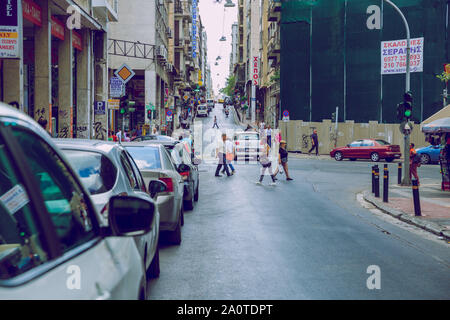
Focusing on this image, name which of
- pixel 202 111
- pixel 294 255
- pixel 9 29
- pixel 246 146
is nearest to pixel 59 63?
pixel 9 29

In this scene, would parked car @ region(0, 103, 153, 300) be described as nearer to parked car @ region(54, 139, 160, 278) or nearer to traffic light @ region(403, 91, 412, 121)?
parked car @ region(54, 139, 160, 278)

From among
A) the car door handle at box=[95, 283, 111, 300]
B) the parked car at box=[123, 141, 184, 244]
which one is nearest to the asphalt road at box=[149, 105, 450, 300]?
the parked car at box=[123, 141, 184, 244]

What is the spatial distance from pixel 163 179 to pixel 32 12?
41.0 feet

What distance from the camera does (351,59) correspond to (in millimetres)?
45281

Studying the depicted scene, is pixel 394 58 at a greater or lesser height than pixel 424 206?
greater

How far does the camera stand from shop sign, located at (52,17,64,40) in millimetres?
22422

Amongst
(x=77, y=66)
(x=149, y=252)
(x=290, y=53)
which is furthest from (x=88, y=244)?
(x=290, y=53)

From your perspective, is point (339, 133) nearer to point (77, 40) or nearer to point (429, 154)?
point (429, 154)

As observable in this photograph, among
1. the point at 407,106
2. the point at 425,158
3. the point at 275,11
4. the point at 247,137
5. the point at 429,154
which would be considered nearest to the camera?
the point at 407,106

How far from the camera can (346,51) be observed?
45.5 metres

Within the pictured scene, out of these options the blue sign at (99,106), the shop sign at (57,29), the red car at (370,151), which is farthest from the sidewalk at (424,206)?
the red car at (370,151)
